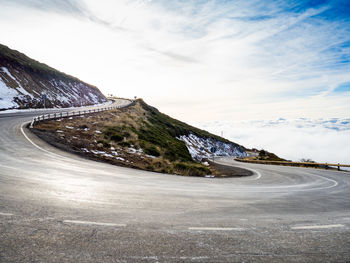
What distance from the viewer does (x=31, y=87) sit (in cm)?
4203

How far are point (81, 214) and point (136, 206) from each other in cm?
133

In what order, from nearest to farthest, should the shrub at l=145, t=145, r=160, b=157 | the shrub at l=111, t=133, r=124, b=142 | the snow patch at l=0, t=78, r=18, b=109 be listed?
the shrub at l=145, t=145, r=160, b=157 → the shrub at l=111, t=133, r=124, b=142 → the snow patch at l=0, t=78, r=18, b=109

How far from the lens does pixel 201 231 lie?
386 centimetres

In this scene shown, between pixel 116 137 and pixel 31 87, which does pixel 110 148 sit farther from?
pixel 31 87

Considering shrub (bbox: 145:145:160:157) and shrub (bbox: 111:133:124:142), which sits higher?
shrub (bbox: 111:133:124:142)

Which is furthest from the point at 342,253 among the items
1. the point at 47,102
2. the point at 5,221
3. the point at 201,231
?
the point at 47,102

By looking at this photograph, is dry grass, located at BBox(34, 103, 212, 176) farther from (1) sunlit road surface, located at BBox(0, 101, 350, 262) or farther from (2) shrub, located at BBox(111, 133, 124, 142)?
(1) sunlit road surface, located at BBox(0, 101, 350, 262)

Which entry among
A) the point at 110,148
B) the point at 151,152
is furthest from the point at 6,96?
the point at 151,152

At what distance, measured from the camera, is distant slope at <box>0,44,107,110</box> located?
35312 millimetres

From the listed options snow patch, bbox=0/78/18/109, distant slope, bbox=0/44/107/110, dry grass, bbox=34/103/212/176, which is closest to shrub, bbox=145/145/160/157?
dry grass, bbox=34/103/212/176

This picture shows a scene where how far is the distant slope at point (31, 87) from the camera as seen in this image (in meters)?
35.3

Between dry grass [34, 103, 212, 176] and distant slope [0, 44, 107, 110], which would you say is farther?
distant slope [0, 44, 107, 110]

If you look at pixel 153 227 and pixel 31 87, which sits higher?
pixel 31 87

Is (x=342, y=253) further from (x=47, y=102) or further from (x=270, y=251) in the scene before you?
(x=47, y=102)
